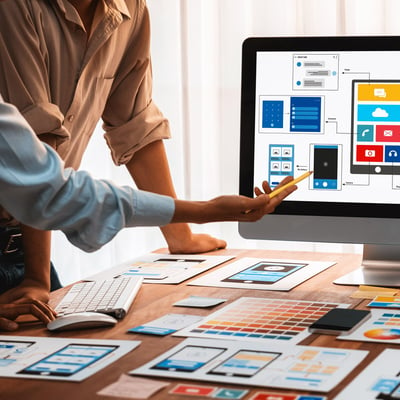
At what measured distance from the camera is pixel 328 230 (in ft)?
5.62

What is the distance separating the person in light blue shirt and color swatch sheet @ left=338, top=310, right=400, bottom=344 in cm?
27

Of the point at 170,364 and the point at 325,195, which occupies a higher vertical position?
the point at 325,195

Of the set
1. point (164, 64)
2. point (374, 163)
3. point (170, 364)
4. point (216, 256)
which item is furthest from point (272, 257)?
point (164, 64)

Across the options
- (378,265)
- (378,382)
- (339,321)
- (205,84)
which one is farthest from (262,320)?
(205,84)

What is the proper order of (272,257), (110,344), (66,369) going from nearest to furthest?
(66,369) < (110,344) < (272,257)

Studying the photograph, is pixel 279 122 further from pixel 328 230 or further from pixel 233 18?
pixel 233 18

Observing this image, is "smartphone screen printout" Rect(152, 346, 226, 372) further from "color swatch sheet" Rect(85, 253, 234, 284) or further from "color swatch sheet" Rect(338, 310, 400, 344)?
"color swatch sheet" Rect(85, 253, 234, 284)

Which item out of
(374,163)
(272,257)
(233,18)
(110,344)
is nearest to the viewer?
(110,344)

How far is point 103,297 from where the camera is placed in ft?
5.11

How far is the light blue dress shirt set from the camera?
1175mm

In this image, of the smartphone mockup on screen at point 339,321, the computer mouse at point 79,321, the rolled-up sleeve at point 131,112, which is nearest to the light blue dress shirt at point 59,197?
the computer mouse at point 79,321

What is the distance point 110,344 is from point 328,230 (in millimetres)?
608

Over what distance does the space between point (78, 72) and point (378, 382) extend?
0.99 m

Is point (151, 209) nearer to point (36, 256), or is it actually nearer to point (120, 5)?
point (36, 256)
